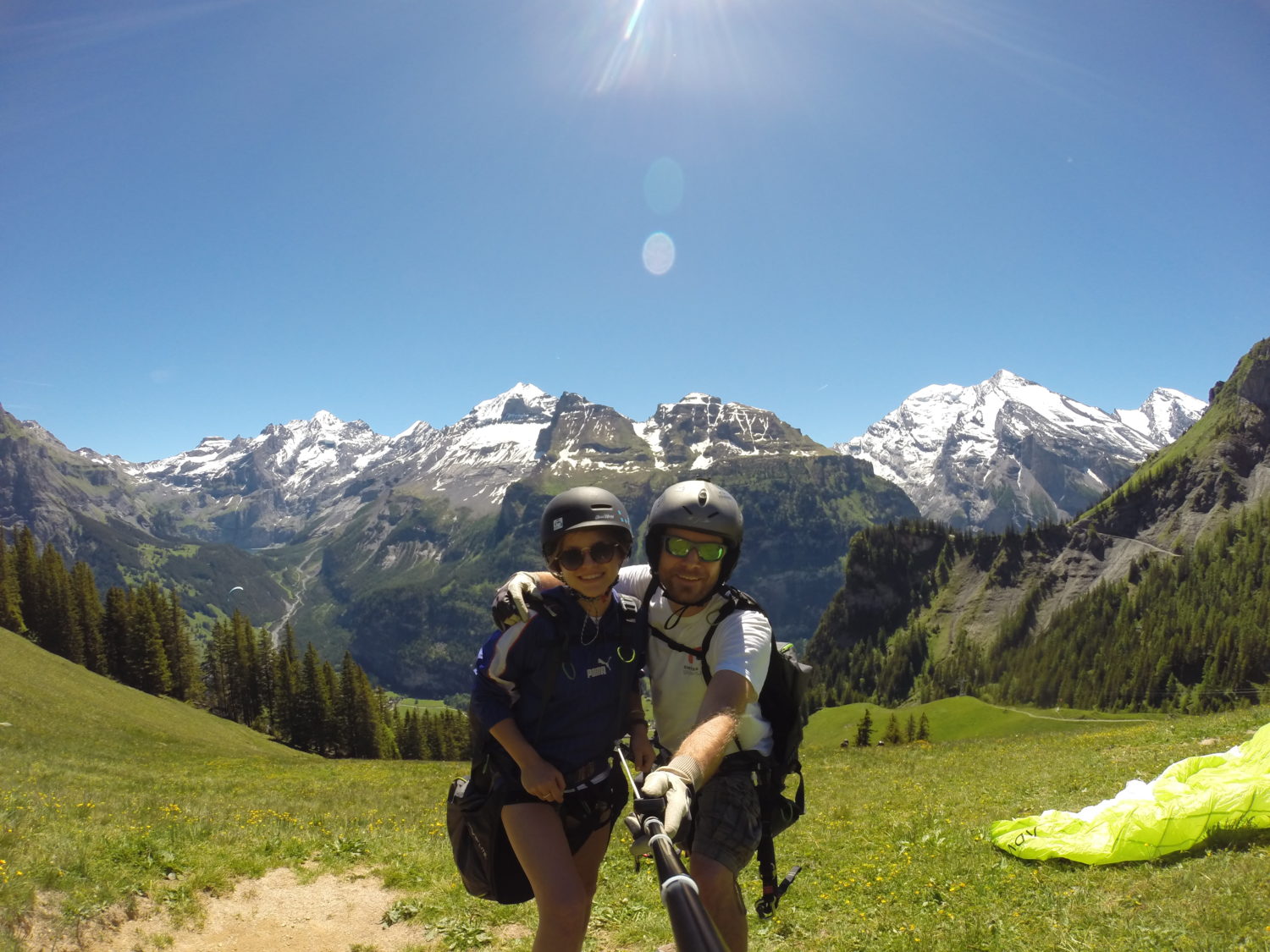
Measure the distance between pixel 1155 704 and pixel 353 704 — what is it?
6387 inches

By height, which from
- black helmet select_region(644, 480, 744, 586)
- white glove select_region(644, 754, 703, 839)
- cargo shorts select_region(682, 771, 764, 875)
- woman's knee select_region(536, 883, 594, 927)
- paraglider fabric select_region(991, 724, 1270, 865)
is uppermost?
black helmet select_region(644, 480, 744, 586)

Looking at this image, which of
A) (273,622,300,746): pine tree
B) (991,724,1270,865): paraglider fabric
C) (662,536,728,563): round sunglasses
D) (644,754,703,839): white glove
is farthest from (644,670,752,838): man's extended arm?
(273,622,300,746): pine tree

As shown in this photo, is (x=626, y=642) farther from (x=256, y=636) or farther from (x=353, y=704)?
(x=256, y=636)

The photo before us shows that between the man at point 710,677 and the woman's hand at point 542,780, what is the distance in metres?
0.98

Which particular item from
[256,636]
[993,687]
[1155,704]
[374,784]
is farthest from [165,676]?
[993,687]

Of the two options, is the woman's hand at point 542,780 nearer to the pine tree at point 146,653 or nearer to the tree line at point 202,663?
the tree line at point 202,663

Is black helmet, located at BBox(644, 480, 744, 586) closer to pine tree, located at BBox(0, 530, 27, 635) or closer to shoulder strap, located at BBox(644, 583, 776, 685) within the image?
shoulder strap, located at BBox(644, 583, 776, 685)

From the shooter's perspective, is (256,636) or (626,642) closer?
(626,642)

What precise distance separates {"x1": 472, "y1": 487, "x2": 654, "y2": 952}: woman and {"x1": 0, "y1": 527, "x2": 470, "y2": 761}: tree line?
245 feet

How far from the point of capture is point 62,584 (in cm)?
7431

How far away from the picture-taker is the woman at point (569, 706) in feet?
17.4

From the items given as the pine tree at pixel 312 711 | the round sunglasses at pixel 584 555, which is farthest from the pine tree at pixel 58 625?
the round sunglasses at pixel 584 555

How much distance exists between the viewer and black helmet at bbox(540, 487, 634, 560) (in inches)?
239

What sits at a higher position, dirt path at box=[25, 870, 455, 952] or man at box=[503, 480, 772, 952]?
man at box=[503, 480, 772, 952]
